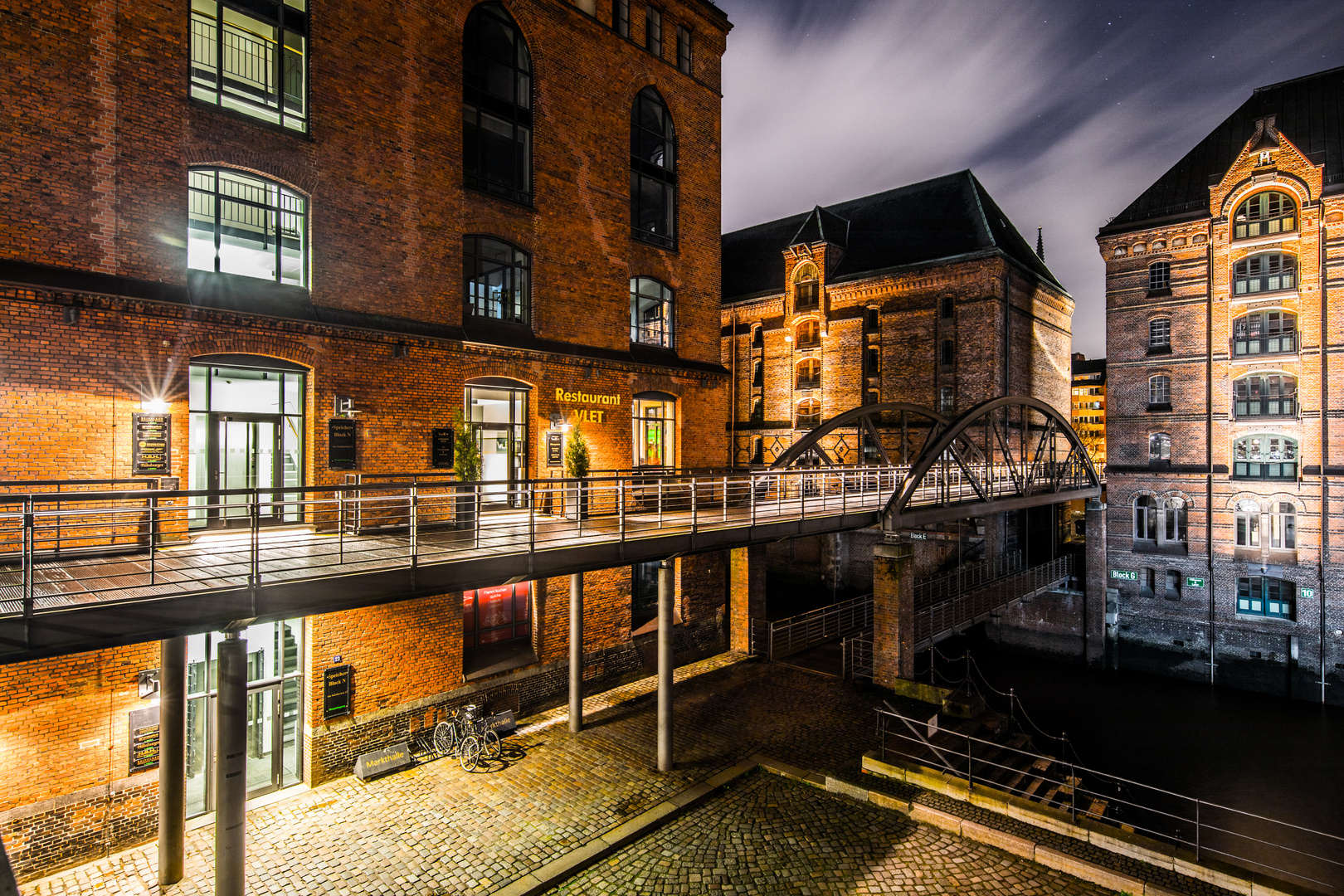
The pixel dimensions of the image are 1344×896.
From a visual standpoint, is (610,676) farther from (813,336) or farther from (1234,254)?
(1234,254)

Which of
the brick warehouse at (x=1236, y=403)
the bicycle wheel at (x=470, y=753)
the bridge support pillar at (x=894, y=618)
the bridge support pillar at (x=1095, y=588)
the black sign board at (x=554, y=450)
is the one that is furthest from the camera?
the bridge support pillar at (x=1095, y=588)

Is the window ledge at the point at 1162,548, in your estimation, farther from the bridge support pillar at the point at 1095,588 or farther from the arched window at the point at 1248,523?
the bridge support pillar at the point at 1095,588

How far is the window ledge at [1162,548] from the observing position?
23484mm

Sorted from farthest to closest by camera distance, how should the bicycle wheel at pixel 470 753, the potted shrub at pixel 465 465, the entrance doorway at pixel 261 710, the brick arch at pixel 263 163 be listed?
the potted shrub at pixel 465 465 < the bicycle wheel at pixel 470 753 < the brick arch at pixel 263 163 < the entrance doorway at pixel 261 710

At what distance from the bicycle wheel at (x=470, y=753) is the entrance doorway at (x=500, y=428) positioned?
4.38 m

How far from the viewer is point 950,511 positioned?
15688 mm

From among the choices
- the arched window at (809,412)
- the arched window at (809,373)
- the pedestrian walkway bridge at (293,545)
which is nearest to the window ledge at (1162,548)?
the arched window at (809,412)

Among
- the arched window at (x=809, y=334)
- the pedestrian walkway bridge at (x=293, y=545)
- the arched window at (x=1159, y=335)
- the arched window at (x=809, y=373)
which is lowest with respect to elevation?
the pedestrian walkway bridge at (x=293, y=545)

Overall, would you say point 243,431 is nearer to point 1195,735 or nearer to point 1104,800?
point 1104,800

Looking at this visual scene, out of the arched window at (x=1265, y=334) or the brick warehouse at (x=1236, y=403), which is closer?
the brick warehouse at (x=1236, y=403)

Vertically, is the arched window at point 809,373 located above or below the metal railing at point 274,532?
above

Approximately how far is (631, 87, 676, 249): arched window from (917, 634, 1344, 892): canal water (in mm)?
12645

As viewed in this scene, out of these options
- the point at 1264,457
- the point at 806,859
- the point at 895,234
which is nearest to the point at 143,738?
the point at 806,859

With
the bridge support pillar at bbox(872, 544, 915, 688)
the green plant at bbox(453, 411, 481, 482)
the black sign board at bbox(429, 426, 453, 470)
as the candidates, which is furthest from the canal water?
the black sign board at bbox(429, 426, 453, 470)
